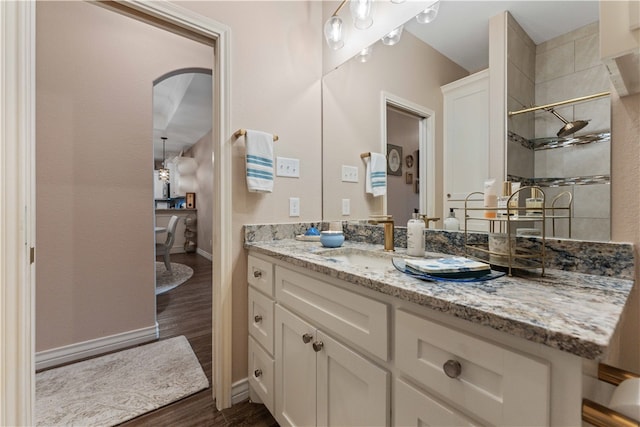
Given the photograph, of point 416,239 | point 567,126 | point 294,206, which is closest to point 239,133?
point 294,206

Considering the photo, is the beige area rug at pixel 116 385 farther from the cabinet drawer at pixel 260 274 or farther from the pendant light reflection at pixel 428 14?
the pendant light reflection at pixel 428 14

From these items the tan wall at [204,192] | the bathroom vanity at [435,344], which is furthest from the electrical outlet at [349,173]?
the tan wall at [204,192]

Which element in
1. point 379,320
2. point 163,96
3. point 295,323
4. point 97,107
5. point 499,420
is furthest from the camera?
point 163,96

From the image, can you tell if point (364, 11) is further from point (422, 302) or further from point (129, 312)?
point (129, 312)

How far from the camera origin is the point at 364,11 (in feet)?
5.08

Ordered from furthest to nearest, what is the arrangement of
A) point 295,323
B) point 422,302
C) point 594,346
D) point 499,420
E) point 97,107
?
point 97,107 < point 295,323 < point 422,302 < point 499,420 < point 594,346

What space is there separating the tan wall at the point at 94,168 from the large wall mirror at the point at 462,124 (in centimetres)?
152

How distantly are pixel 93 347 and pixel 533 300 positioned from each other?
267cm

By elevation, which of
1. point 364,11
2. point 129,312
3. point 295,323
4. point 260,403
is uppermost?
point 364,11

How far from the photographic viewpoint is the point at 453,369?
1.93 feet

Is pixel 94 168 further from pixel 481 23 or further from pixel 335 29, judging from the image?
pixel 481 23

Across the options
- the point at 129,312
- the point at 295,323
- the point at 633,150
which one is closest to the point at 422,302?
the point at 295,323

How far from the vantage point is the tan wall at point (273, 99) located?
1553mm

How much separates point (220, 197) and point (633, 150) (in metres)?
1.59
